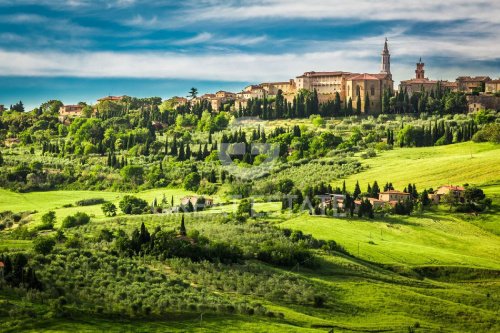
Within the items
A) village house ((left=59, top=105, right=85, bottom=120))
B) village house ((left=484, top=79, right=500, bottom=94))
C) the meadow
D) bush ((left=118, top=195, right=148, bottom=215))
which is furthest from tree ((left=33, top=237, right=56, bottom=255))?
village house ((left=59, top=105, right=85, bottom=120))

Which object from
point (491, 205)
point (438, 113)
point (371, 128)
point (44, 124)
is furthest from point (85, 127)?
point (491, 205)

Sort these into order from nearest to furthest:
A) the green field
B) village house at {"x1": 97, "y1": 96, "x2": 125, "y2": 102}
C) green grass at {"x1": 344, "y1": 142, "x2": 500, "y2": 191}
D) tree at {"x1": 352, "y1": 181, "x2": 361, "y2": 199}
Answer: the green field < tree at {"x1": 352, "y1": 181, "x2": 361, "y2": 199} < green grass at {"x1": 344, "y1": 142, "x2": 500, "y2": 191} < village house at {"x1": 97, "y1": 96, "x2": 125, "y2": 102}

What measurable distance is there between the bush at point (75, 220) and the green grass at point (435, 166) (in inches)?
1290

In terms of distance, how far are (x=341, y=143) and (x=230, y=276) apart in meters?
66.6

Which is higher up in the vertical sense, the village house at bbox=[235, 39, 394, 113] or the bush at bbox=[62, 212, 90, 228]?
the village house at bbox=[235, 39, 394, 113]

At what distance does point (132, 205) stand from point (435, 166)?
3878 cm

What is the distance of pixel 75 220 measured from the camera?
74.4 meters

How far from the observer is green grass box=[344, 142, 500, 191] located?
86.4 meters

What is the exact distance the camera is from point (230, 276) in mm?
52531

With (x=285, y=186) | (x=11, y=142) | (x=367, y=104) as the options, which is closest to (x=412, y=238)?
(x=285, y=186)

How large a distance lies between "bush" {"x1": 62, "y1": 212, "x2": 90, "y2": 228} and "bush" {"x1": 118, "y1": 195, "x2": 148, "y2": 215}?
25.2 feet

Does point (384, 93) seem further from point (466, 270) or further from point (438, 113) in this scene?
point (466, 270)

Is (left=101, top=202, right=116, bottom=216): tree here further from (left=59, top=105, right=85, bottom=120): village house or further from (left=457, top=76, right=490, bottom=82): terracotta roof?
(left=457, top=76, right=490, bottom=82): terracotta roof

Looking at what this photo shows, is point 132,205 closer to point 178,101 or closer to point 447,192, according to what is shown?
point 447,192
